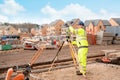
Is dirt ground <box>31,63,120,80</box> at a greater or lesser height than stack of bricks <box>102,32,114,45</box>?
lesser

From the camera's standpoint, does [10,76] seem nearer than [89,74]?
Yes

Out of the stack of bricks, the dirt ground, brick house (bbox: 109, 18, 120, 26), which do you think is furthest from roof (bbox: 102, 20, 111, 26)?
the dirt ground

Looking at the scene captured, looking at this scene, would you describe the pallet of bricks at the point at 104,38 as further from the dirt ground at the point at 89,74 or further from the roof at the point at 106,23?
the roof at the point at 106,23

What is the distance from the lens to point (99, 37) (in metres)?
32.2

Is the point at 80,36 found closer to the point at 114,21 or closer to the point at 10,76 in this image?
the point at 10,76

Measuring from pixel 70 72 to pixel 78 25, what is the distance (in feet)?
7.24

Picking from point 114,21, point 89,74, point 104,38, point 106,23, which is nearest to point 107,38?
point 104,38

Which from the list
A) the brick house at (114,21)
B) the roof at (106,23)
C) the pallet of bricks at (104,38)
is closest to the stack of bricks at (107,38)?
the pallet of bricks at (104,38)

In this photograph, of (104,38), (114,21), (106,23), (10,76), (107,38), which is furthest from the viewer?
(106,23)

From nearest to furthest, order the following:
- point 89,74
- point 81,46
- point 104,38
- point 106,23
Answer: point 81,46
point 89,74
point 104,38
point 106,23

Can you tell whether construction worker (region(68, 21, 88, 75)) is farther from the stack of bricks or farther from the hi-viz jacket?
the stack of bricks

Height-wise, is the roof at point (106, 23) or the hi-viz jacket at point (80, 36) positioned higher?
the roof at point (106, 23)

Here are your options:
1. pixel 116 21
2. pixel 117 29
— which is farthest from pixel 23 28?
pixel 117 29

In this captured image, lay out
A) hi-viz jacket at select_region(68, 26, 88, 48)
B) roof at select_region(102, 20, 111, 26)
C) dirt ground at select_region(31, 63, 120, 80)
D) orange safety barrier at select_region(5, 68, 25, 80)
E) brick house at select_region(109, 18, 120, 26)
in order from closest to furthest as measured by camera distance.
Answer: orange safety barrier at select_region(5, 68, 25, 80)
dirt ground at select_region(31, 63, 120, 80)
hi-viz jacket at select_region(68, 26, 88, 48)
brick house at select_region(109, 18, 120, 26)
roof at select_region(102, 20, 111, 26)
